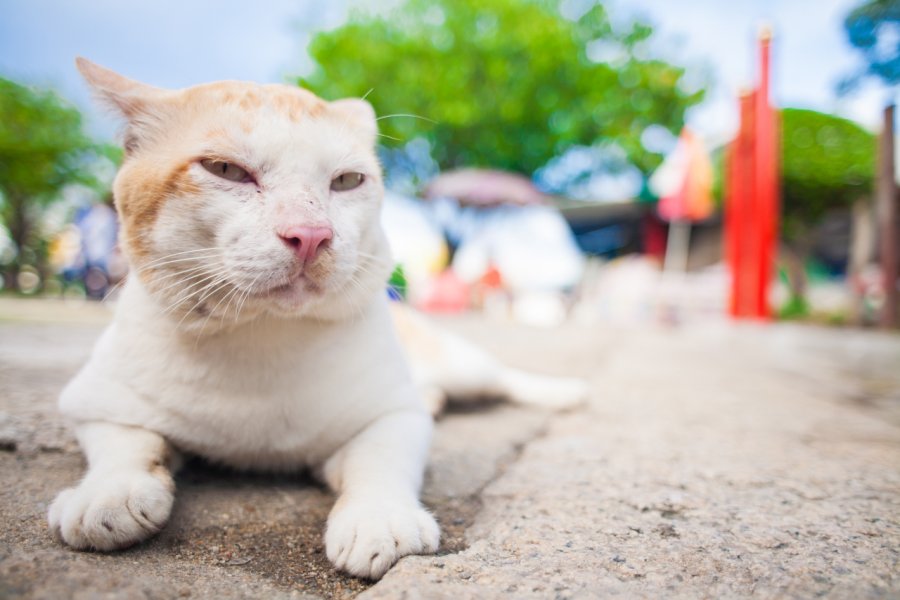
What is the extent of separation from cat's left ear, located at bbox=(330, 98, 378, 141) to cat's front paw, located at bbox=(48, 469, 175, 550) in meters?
0.92

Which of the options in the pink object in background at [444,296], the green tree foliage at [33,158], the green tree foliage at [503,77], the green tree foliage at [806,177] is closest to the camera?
the green tree foliage at [33,158]

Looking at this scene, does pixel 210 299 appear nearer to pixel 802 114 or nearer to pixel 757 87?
pixel 757 87

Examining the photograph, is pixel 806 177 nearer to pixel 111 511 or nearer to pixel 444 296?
pixel 444 296

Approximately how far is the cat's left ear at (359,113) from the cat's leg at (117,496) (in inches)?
34.1

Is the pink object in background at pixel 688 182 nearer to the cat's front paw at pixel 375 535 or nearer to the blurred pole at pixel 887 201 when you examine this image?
the blurred pole at pixel 887 201

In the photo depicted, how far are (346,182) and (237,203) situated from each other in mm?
266

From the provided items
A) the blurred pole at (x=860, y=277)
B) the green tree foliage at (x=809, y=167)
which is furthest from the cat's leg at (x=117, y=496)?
the green tree foliage at (x=809, y=167)

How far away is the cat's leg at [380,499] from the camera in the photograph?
896 millimetres

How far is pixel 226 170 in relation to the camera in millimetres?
1118

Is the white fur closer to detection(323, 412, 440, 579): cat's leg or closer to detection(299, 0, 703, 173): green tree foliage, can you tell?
detection(323, 412, 440, 579): cat's leg

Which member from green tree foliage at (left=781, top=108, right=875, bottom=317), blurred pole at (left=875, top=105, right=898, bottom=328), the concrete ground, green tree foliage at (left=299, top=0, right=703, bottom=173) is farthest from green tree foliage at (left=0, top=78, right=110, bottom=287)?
green tree foliage at (left=781, top=108, right=875, bottom=317)

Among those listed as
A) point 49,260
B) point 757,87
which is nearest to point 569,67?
point 757,87

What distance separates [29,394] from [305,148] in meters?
1.34

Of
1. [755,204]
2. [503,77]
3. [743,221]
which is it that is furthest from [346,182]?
[503,77]
